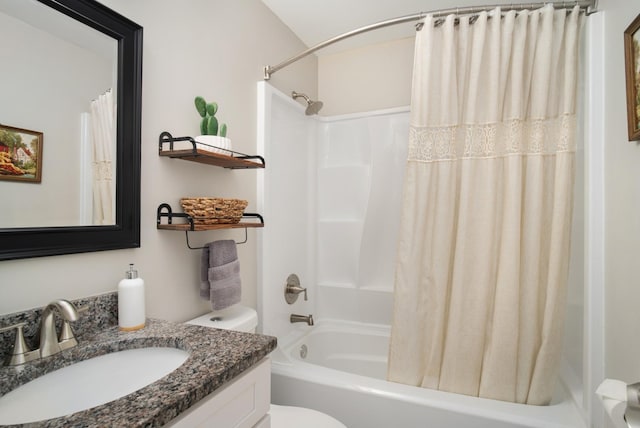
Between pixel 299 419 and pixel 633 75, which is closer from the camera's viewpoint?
pixel 633 75

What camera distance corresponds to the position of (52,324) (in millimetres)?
794

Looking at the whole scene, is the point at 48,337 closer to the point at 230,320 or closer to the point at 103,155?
the point at 103,155

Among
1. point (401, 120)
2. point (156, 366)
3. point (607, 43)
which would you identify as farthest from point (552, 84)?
point (156, 366)

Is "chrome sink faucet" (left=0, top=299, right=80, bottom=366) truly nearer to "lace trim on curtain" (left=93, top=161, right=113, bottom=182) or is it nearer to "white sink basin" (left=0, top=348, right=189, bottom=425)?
"white sink basin" (left=0, top=348, right=189, bottom=425)

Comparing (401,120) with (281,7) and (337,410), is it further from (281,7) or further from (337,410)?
(337,410)

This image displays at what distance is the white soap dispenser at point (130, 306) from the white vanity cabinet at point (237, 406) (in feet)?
1.40

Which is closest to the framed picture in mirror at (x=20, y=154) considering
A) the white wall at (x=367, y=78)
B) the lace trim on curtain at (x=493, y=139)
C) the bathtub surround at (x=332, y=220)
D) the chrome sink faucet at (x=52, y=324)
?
the chrome sink faucet at (x=52, y=324)

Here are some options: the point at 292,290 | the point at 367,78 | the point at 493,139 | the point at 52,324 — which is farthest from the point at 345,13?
the point at 52,324

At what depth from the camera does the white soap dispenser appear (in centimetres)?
97

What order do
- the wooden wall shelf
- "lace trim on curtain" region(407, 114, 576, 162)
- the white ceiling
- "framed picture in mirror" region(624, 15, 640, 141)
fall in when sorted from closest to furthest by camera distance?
"framed picture in mirror" region(624, 15, 640, 141) < the wooden wall shelf < "lace trim on curtain" region(407, 114, 576, 162) < the white ceiling

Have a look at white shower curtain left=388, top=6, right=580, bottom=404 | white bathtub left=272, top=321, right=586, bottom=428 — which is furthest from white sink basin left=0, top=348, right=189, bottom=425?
white shower curtain left=388, top=6, right=580, bottom=404

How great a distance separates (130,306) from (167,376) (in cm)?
39

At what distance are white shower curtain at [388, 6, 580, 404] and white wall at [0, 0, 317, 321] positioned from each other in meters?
0.88

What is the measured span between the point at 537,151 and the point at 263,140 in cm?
132
